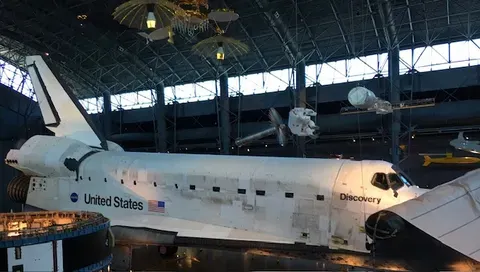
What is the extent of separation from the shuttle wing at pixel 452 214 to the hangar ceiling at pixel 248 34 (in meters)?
9.12

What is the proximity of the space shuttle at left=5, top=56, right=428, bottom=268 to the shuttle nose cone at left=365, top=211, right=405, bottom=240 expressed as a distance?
3810 mm

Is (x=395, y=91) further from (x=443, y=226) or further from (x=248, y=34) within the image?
(x=443, y=226)

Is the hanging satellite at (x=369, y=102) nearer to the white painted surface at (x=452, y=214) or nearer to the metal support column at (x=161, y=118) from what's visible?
the white painted surface at (x=452, y=214)

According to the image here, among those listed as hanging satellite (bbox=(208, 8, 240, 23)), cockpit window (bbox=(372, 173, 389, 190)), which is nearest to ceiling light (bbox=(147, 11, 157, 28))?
hanging satellite (bbox=(208, 8, 240, 23))

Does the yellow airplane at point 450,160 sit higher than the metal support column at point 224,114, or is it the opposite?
the metal support column at point 224,114

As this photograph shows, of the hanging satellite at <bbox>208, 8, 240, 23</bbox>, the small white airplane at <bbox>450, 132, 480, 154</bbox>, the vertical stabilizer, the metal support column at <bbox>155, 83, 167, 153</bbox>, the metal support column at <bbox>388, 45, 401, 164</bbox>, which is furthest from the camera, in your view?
the metal support column at <bbox>155, 83, 167, 153</bbox>

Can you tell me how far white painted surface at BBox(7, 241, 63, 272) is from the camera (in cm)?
380

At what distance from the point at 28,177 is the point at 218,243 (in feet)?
17.6

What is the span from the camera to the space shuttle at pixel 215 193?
20.6ft

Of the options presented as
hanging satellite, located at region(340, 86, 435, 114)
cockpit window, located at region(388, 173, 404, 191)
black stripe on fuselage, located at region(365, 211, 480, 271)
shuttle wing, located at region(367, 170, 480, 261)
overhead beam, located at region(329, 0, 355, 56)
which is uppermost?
overhead beam, located at region(329, 0, 355, 56)

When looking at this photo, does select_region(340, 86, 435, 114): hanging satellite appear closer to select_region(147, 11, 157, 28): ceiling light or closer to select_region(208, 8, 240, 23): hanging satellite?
select_region(208, 8, 240, 23): hanging satellite

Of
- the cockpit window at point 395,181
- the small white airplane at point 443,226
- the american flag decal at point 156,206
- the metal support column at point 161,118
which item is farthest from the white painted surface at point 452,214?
the metal support column at point 161,118

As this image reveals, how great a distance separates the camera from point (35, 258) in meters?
3.91

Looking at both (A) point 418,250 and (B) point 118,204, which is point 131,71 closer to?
(B) point 118,204
